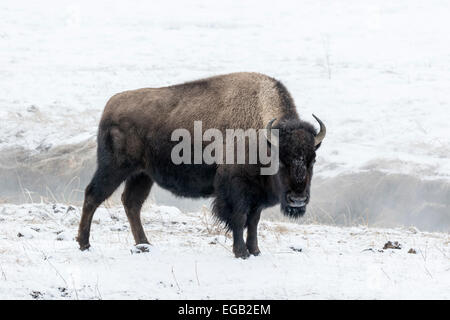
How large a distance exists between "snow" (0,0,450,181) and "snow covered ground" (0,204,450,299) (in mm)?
2949

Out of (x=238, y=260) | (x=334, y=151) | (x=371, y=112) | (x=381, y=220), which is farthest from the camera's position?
(x=371, y=112)

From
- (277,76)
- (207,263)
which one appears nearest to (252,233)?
(207,263)

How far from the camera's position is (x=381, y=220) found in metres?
9.30

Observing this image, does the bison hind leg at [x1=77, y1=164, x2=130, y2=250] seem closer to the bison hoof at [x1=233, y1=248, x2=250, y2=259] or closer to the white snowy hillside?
the bison hoof at [x1=233, y1=248, x2=250, y2=259]

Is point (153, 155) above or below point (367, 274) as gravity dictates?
above

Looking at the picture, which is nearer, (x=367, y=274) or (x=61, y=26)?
(x=367, y=274)

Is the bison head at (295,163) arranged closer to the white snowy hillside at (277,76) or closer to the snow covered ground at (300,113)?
the snow covered ground at (300,113)

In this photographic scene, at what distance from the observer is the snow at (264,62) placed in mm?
11047

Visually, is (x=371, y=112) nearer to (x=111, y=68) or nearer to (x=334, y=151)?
(x=334, y=151)

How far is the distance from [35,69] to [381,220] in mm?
8287

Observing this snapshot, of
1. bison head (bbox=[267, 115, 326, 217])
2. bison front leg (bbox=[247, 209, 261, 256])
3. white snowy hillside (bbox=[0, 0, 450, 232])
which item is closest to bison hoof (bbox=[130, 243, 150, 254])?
bison front leg (bbox=[247, 209, 261, 256])

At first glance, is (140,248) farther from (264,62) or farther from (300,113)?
(264,62)

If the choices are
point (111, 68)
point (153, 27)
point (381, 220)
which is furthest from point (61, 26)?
point (381, 220)
